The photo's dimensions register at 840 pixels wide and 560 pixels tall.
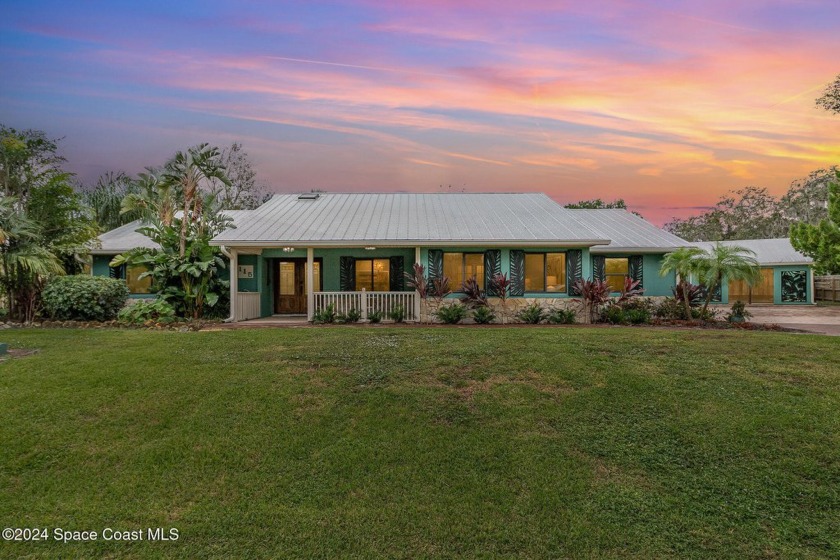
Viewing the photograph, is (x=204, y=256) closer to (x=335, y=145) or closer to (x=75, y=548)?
(x=335, y=145)

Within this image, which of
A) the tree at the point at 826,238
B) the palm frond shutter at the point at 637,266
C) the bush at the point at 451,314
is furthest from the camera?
the tree at the point at 826,238

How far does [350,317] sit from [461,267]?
3.84 metres

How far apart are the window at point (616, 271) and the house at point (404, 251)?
0.12ft

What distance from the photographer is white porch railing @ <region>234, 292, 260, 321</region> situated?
13.4 meters

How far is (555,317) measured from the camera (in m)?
13.0

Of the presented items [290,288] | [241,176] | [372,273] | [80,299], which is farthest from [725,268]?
[241,176]

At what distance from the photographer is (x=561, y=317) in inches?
508

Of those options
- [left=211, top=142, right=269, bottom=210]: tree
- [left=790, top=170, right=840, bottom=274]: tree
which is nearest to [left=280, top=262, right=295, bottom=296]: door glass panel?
[left=211, top=142, right=269, bottom=210]: tree

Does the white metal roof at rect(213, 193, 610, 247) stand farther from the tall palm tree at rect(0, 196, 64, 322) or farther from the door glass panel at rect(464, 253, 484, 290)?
the tall palm tree at rect(0, 196, 64, 322)

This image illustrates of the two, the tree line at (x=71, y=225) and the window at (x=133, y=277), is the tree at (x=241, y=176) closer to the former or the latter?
the tree line at (x=71, y=225)

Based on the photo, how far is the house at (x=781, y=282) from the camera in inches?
880

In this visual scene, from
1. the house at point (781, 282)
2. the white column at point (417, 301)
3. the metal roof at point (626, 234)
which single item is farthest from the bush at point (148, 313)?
the house at point (781, 282)

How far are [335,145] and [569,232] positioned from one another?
34.3 feet

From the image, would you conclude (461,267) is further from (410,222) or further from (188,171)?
(188,171)
